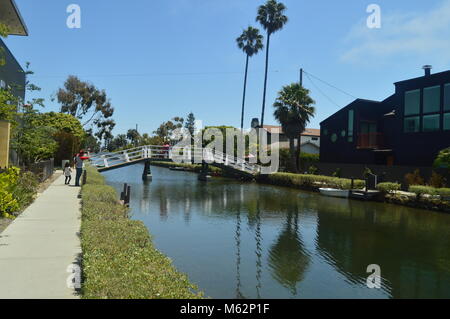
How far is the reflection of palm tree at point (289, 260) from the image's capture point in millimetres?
7816

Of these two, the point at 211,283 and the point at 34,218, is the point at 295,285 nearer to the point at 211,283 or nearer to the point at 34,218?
the point at 211,283

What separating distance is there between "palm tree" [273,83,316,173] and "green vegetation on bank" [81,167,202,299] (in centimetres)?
2788

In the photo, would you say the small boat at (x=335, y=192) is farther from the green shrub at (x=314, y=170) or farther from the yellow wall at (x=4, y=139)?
the yellow wall at (x=4, y=139)

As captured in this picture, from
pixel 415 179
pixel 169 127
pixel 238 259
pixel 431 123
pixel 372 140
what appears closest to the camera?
pixel 238 259

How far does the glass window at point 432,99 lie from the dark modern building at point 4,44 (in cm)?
2485

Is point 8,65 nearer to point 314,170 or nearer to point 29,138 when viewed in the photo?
point 29,138

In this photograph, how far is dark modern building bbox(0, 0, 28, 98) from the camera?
53.1 ft

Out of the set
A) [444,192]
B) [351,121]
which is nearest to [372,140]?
[351,121]

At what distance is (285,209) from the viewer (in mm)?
18297

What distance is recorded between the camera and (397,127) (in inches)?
1091

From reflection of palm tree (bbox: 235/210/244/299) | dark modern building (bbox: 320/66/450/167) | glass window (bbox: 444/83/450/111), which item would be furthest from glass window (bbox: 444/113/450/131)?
reflection of palm tree (bbox: 235/210/244/299)

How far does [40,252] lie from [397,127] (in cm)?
2681

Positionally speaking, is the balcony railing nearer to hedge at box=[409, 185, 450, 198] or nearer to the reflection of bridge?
the reflection of bridge
